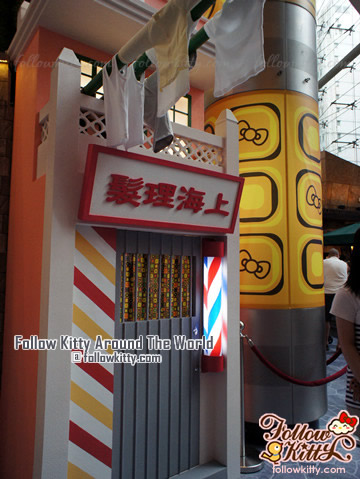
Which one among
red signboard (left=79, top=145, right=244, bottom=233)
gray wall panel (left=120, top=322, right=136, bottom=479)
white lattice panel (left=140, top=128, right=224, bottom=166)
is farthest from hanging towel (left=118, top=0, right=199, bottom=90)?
gray wall panel (left=120, top=322, right=136, bottom=479)

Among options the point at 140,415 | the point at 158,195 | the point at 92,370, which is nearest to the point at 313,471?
the point at 140,415

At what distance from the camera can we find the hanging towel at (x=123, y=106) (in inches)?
113

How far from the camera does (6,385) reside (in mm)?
3932

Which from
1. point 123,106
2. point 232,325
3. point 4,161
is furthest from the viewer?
point 4,161

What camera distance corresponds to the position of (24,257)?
3.65m

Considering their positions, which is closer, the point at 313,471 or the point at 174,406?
the point at 174,406

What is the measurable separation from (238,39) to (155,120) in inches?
47.4

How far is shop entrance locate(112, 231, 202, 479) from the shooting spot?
3.52m

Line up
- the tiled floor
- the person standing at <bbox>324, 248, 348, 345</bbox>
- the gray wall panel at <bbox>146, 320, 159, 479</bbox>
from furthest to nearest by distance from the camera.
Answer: the person standing at <bbox>324, 248, 348, 345</bbox>, the tiled floor, the gray wall panel at <bbox>146, 320, 159, 479</bbox>

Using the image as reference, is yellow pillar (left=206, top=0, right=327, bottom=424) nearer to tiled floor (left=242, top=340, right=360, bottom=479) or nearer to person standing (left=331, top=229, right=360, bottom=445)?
tiled floor (left=242, top=340, right=360, bottom=479)

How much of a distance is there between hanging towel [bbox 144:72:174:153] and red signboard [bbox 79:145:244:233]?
0.19 m

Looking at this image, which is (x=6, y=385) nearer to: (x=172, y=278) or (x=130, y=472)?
(x=130, y=472)

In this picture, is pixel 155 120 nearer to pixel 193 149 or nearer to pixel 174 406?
pixel 193 149

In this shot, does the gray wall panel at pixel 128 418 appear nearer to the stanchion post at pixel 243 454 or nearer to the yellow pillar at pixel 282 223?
the stanchion post at pixel 243 454
